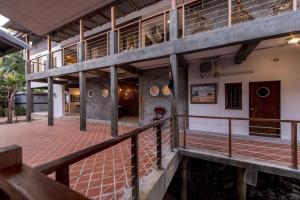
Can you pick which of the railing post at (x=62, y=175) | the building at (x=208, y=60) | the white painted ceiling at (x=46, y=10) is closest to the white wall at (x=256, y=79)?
the building at (x=208, y=60)

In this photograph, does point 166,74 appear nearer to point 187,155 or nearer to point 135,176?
point 187,155

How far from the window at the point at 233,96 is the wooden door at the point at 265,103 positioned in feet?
1.22

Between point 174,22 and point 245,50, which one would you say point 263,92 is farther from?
point 174,22

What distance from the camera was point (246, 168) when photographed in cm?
406

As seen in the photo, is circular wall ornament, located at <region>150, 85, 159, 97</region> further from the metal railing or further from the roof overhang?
the roof overhang

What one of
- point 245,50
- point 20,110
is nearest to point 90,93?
point 20,110

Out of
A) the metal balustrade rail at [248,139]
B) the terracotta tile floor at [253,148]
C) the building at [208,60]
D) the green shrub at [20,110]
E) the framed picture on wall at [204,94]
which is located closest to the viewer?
the metal balustrade rail at [248,139]

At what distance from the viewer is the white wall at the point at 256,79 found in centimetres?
578

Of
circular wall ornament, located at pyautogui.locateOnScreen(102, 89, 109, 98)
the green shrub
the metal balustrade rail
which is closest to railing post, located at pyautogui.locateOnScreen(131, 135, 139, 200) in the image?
the metal balustrade rail

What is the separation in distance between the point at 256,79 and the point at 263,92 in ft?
1.75

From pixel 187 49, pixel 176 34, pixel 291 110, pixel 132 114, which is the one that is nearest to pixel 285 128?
pixel 291 110

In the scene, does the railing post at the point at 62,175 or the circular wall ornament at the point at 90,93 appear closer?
the railing post at the point at 62,175

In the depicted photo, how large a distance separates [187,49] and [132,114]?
388 inches

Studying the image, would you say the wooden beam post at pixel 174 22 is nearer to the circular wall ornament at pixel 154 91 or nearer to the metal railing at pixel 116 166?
the metal railing at pixel 116 166
